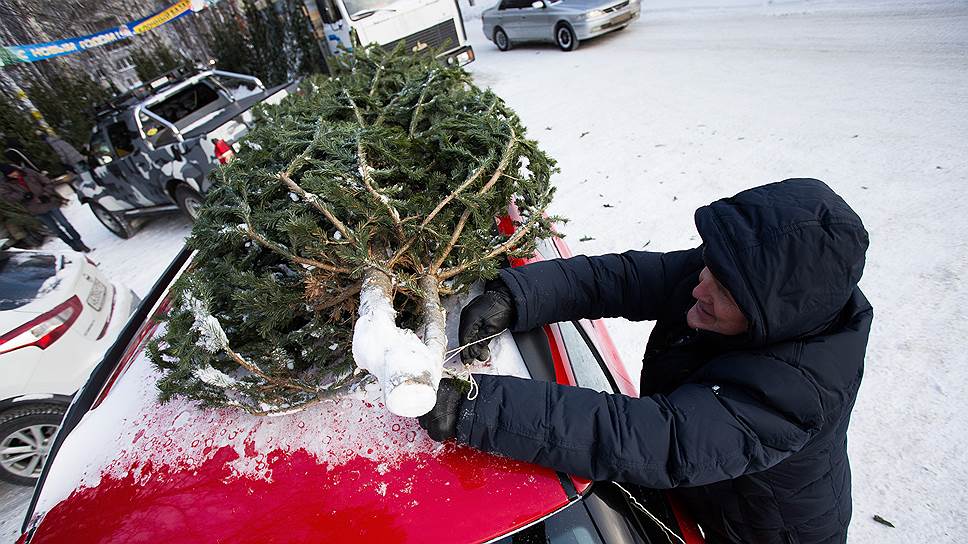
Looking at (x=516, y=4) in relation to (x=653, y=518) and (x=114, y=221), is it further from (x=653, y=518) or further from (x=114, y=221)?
(x=653, y=518)

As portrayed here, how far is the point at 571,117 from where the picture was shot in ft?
24.1

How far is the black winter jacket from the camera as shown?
3.82 feet

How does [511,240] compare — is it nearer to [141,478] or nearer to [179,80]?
[141,478]

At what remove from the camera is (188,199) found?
20.0 ft

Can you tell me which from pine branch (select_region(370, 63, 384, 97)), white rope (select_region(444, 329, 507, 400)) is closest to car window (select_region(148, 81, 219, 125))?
pine branch (select_region(370, 63, 384, 97))

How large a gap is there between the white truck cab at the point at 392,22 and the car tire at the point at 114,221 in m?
4.70

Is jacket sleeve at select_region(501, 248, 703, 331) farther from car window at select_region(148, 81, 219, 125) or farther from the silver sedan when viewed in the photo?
the silver sedan

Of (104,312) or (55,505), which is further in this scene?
(104,312)

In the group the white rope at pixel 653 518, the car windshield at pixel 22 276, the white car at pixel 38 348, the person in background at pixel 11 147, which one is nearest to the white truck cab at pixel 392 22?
the person in background at pixel 11 147

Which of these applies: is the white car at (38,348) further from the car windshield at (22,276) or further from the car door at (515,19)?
the car door at (515,19)

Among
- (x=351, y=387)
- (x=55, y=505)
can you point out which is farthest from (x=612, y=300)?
(x=55, y=505)

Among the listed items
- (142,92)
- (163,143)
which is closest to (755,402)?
(163,143)

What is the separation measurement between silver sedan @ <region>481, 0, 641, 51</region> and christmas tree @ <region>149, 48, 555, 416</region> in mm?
9376

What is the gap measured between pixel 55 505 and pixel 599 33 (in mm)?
11423
